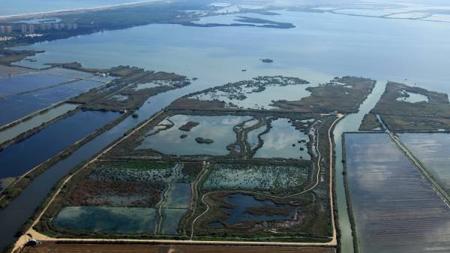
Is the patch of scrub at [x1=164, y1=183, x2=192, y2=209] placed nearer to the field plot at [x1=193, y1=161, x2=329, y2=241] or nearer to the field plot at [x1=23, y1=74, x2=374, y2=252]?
the field plot at [x1=23, y1=74, x2=374, y2=252]

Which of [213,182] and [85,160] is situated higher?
[85,160]

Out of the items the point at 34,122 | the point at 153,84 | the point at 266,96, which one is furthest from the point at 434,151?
the point at 34,122

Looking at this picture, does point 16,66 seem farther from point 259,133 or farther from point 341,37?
point 341,37

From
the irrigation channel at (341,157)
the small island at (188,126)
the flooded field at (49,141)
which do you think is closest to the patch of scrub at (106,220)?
the flooded field at (49,141)

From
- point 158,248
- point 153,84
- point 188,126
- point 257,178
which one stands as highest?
point 153,84

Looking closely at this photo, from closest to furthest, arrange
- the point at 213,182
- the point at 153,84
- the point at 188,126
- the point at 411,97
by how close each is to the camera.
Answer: the point at 213,182 < the point at 188,126 < the point at 411,97 < the point at 153,84

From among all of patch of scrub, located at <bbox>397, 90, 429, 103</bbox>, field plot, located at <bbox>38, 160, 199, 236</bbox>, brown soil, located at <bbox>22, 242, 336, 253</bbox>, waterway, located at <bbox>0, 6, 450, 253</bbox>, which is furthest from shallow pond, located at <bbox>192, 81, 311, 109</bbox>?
brown soil, located at <bbox>22, 242, 336, 253</bbox>

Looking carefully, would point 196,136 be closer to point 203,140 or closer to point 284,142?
point 203,140
